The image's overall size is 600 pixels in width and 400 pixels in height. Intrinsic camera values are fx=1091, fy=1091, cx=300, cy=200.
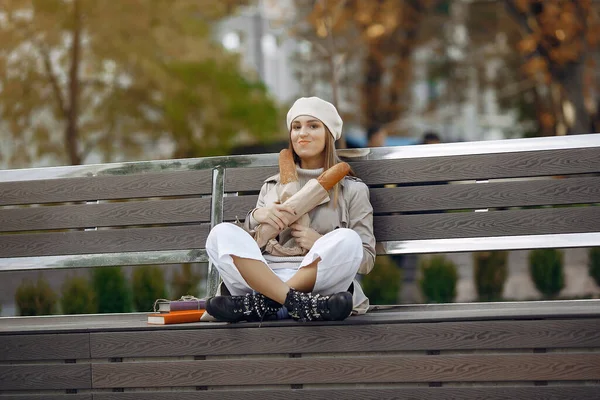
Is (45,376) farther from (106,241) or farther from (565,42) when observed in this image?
(565,42)

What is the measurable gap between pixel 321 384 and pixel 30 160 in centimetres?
1508

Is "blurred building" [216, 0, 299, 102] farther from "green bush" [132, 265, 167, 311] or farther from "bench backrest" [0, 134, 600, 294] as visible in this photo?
"bench backrest" [0, 134, 600, 294]

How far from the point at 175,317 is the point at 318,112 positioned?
1343 mm

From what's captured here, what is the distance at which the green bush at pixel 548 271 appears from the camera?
34.4 ft

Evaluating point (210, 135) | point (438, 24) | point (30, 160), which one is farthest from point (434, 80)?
point (30, 160)

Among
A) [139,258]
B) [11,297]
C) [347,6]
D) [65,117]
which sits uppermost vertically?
[347,6]

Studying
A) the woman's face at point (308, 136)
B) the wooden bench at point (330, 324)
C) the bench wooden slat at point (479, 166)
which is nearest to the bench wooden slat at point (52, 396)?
the wooden bench at point (330, 324)

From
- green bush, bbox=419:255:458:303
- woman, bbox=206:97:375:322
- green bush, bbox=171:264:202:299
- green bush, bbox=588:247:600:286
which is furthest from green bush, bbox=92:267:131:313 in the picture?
woman, bbox=206:97:375:322

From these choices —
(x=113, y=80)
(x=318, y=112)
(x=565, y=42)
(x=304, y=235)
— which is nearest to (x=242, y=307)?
(x=304, y=235)

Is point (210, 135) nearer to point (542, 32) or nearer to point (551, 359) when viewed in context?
point (542, 32)

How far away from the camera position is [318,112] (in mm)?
5789

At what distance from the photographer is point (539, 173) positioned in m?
5.76

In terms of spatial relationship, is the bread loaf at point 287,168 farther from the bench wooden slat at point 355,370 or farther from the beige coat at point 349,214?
the bench wooden slat at point 355,370

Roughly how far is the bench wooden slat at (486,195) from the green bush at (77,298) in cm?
450
